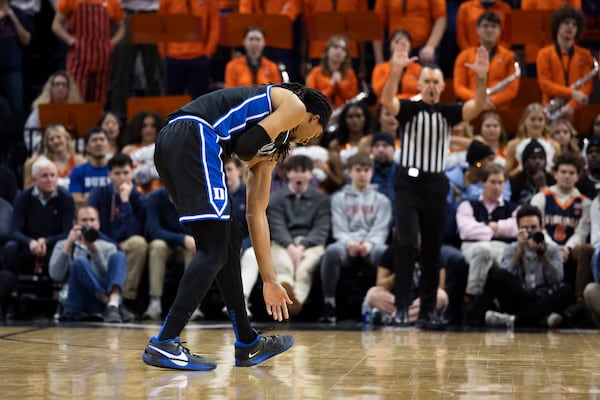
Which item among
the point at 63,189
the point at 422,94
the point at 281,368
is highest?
the point at 422,94

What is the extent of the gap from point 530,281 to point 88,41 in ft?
19.0

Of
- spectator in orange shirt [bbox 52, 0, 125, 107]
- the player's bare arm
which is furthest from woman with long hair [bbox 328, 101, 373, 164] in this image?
the player's bare arm

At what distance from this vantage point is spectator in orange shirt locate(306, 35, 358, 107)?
10547 mm

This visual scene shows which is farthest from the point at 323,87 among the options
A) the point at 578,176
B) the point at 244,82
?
the point at 578,176

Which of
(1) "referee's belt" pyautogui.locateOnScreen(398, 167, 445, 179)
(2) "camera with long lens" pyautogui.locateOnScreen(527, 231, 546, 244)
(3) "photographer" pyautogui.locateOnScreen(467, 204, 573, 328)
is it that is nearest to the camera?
(1) "referee's belt" pyautogui.locateOnScreen(398, 167, 445, 179)

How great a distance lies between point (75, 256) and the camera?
8547mm

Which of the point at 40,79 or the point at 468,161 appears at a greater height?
the point at 40,79

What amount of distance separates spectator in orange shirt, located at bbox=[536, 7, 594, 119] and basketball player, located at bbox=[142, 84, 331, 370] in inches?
245

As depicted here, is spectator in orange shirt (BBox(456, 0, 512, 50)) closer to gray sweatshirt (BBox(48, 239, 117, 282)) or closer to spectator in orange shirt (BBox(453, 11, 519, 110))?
spectator in orange shirt (BBox(453, 11, 519, 110))

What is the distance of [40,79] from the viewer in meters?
13.0

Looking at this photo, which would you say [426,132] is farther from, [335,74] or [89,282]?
[335,74]

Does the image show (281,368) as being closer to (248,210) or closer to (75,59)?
(248,210)

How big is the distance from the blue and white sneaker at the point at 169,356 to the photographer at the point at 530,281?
3.90 m

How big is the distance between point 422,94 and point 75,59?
5145mm
